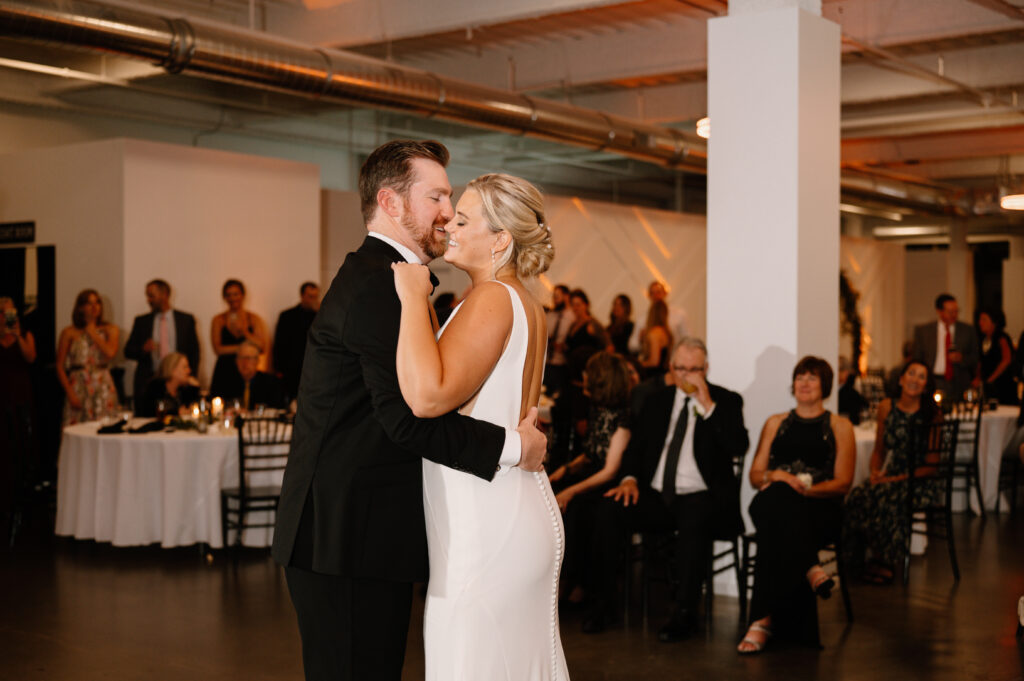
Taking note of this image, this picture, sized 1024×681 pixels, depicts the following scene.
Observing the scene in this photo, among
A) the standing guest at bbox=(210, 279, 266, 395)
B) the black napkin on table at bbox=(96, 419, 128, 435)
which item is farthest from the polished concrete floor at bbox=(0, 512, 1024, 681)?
the standing guest at bbox=(210, 279, 266, 395)

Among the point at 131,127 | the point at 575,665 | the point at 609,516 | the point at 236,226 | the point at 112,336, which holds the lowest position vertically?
the point at 575,665

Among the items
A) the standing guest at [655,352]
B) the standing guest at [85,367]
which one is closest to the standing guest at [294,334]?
the standing guest at [85,367]

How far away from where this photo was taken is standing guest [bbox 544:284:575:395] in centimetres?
1108

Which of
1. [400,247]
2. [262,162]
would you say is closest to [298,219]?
[262,162]

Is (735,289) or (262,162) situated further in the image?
(262,162)

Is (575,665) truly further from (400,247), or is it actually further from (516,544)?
(400,247)

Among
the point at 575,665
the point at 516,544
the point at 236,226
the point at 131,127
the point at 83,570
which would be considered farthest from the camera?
the point at 131,127

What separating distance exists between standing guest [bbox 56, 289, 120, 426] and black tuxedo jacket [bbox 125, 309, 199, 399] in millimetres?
321

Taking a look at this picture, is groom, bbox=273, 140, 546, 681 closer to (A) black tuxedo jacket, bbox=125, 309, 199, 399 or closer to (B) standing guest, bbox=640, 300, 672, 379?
(A) black tuxedo jacket, bbox=125, 309, 199, 399

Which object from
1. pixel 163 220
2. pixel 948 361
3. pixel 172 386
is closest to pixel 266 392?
pixel 172 386

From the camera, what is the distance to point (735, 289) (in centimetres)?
588

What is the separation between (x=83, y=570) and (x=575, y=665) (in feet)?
10.3

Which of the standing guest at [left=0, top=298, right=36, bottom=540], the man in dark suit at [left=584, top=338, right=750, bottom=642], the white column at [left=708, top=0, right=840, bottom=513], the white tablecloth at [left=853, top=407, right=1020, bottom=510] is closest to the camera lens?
the man in dark suit at [left=584, top=338, right=750, bottom=642]

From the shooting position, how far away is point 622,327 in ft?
40.7
